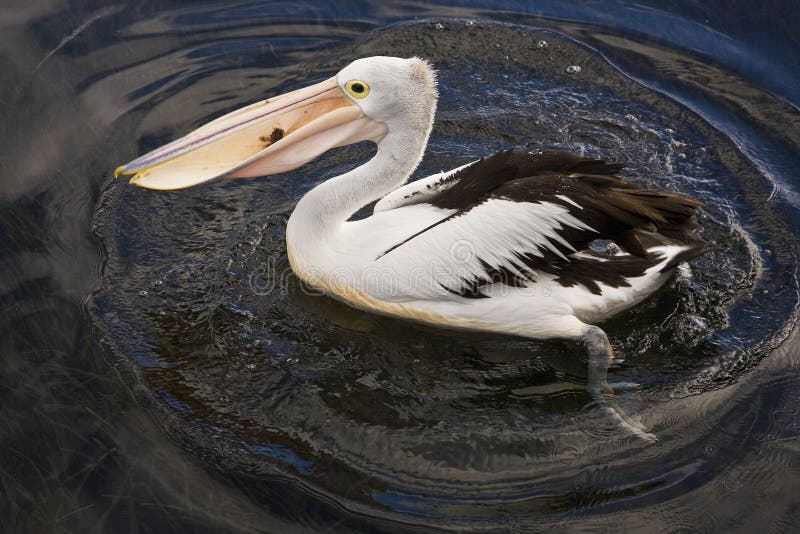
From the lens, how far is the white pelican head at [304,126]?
3543 mm

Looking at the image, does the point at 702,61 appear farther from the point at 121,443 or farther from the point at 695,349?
the point at 121,443

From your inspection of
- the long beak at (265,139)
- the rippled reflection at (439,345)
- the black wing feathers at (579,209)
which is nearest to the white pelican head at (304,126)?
the long beak at (265,139)

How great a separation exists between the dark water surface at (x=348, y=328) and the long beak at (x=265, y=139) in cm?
51

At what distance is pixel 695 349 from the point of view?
362 centimetres

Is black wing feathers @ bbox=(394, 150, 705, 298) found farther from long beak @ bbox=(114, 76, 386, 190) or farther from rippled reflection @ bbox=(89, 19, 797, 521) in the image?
long beak @ bbox=(114, 76, 386, 190)

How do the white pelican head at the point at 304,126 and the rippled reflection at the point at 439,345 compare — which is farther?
the white pelican head at the point at 304,126

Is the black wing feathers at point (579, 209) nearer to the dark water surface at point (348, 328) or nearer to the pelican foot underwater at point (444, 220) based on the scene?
the pelican foot underwater at point (444, 220)

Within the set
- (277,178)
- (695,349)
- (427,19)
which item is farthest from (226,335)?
(427,19)

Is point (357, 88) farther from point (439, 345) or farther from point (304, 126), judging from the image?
point (439, 345)

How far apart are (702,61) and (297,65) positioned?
2554mm

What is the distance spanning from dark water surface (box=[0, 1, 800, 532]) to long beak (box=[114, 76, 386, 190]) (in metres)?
0.51

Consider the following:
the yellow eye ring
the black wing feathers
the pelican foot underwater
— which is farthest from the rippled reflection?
the yellow eye ring

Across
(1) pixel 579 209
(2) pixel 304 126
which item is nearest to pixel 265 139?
(2) pixel 304 126

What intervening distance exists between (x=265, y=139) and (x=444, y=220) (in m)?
0.90
